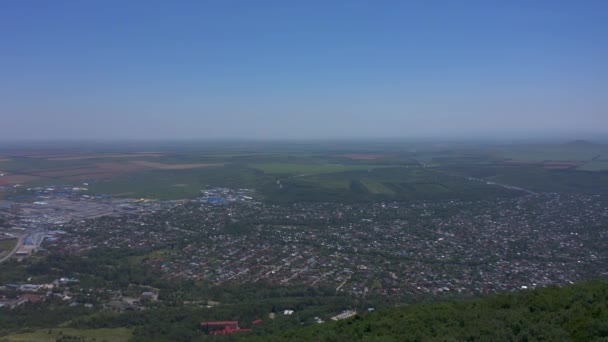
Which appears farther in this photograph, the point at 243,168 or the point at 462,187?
the point at 243,168

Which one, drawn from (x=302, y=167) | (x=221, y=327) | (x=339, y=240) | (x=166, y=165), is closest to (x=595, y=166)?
(x=302, y=167)

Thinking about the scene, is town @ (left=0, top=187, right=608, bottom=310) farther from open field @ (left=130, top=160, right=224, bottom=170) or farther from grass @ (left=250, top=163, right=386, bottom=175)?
open field @ (left=130, top=160, right=224, bottom=170)

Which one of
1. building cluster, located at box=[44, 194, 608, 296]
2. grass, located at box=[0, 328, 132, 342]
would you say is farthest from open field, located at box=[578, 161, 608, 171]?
grass, located at box=[0, 328, 132, 342]

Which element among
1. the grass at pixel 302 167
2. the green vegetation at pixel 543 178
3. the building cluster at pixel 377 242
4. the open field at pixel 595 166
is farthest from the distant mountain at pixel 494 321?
the open field at pixel 595 166

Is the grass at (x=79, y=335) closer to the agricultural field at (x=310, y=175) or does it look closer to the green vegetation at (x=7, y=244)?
the green vegetation at (x=7, y=244)

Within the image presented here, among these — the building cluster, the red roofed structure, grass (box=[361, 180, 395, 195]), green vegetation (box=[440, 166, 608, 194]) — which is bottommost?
the red roofed structure

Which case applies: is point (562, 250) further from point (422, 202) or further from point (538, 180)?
point (538, 180)

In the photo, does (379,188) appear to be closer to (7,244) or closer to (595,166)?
(595,166)

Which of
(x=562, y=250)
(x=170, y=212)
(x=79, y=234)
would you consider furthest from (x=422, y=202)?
(x=79, y=234)
